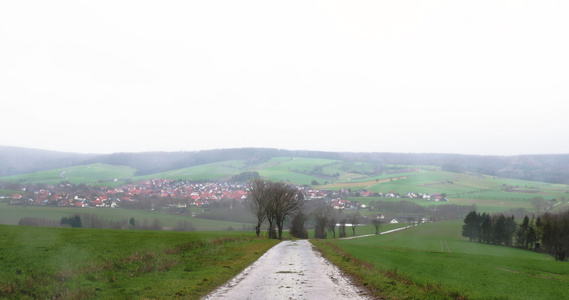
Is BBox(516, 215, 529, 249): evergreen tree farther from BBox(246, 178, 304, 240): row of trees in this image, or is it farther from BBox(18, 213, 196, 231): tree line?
BBox(18, 213, 196, 231): tree line

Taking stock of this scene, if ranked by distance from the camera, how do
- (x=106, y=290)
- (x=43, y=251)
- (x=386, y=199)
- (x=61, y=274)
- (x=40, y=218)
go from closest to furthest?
(x=106, y=290) < (x=61, y=274) < (x=43, y=251) < (x=40, y=218) < (x=386, y=199)

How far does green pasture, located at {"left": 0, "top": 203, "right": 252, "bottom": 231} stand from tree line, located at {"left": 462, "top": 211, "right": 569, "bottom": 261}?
72.5 m

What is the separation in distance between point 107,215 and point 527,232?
12178 centimetres

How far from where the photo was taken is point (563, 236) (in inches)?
2618

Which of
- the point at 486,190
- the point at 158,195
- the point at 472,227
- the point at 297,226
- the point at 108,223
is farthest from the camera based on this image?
the point at 486,190

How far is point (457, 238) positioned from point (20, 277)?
4421 inches

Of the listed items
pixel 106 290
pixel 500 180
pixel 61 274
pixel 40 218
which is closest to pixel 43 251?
pixel 61 274

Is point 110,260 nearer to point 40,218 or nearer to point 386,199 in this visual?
point 40,218

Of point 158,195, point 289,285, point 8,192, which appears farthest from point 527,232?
point 8,192

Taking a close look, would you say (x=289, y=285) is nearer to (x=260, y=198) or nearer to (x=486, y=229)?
(x=260, y=198)

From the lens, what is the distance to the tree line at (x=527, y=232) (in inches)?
2640

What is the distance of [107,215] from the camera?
116562mm

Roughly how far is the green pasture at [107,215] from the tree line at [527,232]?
7247cm

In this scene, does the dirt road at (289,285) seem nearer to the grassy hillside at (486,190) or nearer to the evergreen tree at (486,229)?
the evergreen tree at (486,229)
